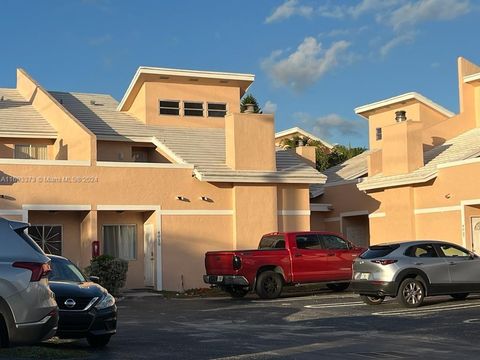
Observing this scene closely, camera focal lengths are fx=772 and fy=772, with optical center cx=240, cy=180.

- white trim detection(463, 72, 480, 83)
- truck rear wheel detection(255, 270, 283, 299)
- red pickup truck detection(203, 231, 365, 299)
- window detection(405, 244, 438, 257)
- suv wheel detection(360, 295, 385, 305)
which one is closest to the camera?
window detection(405, 244, 438, 257)

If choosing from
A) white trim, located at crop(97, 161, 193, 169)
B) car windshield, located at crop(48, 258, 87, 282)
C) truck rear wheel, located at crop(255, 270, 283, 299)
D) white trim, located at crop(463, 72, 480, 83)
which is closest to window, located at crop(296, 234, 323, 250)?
truck rear wheel, located at crop(255, 270, 283, 299)

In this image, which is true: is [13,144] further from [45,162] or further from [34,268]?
[34,268]

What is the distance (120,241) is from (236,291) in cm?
591

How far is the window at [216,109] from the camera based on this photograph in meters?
32.4

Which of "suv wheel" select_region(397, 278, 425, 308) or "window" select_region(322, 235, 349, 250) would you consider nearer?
"suv wheel" select_region(397, 278, 425, 308)

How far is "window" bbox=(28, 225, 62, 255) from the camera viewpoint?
25797 millimetres

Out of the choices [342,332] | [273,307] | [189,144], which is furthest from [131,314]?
[189,144]

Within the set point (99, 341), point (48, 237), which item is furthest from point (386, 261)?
point (48, 237)

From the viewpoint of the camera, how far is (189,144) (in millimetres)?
29500

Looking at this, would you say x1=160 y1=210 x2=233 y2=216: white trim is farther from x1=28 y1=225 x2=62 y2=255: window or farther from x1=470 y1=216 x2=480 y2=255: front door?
x1=470 y1=216 x2=480 y2=255: front door

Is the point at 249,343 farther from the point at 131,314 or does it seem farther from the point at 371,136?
the point at 371,136

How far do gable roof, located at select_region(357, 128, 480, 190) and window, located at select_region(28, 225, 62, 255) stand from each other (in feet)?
39.4

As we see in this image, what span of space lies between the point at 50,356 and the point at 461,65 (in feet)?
86.6

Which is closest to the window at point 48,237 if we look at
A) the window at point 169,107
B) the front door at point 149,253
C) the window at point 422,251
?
the front door at point 149,253
